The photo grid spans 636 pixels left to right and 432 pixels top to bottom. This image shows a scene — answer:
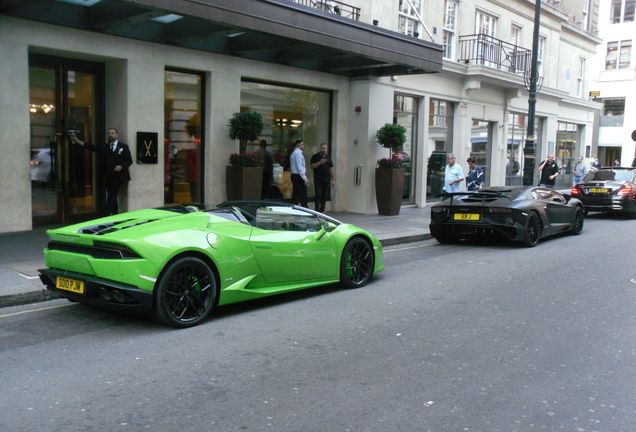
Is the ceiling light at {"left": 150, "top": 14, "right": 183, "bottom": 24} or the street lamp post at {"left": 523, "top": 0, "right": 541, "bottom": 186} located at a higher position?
the ceiling light at {"left": 150, "top": 14, "right": 183, "bottom": 24}

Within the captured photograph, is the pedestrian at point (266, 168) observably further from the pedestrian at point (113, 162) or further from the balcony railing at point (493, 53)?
the balcony railing at point (493, 53)

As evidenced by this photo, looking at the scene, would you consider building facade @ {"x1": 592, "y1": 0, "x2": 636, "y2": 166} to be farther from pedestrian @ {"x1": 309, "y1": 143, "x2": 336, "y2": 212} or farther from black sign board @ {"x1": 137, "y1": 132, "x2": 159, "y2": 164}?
black sign board @ {"x1": 137, "y1": 132, "x2": 159, "y2": 164}

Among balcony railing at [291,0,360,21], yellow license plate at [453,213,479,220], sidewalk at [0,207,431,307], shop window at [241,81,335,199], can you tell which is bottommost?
sidewalk at [0,207,431,307]

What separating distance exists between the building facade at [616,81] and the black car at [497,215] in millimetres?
38072

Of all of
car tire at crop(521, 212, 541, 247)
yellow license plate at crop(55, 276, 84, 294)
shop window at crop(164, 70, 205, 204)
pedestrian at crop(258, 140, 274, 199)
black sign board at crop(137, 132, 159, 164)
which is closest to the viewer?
yellow license plate at crop(55, 276, 84, 294)

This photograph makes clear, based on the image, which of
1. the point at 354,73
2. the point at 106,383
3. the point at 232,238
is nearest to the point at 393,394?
the point at 106,383

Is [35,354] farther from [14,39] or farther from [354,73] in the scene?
[354,73]

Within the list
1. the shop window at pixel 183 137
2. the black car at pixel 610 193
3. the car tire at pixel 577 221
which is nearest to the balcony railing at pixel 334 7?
the shop window at pixel 183 137

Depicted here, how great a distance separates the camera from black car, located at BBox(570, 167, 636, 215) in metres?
17.3

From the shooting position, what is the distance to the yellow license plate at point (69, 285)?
578cm

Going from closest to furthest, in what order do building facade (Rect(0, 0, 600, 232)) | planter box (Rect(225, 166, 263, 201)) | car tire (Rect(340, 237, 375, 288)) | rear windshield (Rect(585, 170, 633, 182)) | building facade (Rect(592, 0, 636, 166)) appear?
car tire (Rect(340, 237, 375, 288)) < building facade (Rect(0, 0, 600, 232)) < planter box (Rect(225, 166, 263, 201)) < rear windshield (Rect(585, 170, 633, 182)) < building facade (Rect(592, 0, 636, 166))

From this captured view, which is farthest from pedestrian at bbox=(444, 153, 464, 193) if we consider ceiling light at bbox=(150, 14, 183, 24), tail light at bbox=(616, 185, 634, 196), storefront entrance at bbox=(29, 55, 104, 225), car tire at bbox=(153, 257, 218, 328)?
car tire at bbox=(153, 257, 218, 328)

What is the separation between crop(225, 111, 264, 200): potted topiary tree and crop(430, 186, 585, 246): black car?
160 inches

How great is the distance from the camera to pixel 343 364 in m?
4.91
